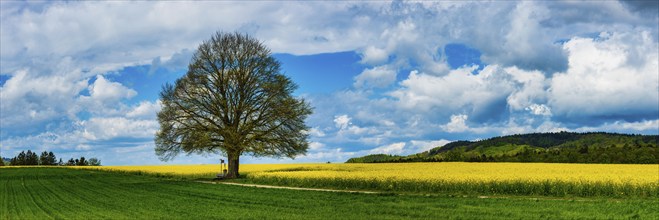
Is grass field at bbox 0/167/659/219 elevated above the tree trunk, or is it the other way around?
the tree trunk

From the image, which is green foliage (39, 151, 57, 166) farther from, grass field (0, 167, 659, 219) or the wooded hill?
grass field (0, 167, 659, 219)

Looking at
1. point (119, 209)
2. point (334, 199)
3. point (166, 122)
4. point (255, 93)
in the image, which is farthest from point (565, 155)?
point (119, 209)

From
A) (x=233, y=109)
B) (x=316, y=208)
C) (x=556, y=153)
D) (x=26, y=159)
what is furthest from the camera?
(x=26, y=159)

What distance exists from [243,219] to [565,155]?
241 ft

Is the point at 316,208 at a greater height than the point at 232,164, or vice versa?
the point at 232,164

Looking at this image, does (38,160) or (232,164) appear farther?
(38,160)

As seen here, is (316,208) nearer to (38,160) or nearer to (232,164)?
(232,164)

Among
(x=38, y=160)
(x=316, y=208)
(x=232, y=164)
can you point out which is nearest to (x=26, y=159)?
(x=38, y=160)

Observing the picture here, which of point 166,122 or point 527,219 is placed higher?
point 166,122

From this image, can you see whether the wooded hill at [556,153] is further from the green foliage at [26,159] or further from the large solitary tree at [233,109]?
the green foliage at [26,159]

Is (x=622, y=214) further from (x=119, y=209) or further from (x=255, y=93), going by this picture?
(x=255, y=93)

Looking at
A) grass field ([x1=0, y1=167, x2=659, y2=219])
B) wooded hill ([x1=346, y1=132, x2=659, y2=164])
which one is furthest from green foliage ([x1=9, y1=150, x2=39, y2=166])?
grass field ([x1=0, y1=167, x2=659, y2=219])

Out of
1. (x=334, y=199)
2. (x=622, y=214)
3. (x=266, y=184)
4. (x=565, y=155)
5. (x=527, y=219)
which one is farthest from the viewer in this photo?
(x=565, y=155)

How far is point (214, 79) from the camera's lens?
47.4 metres
